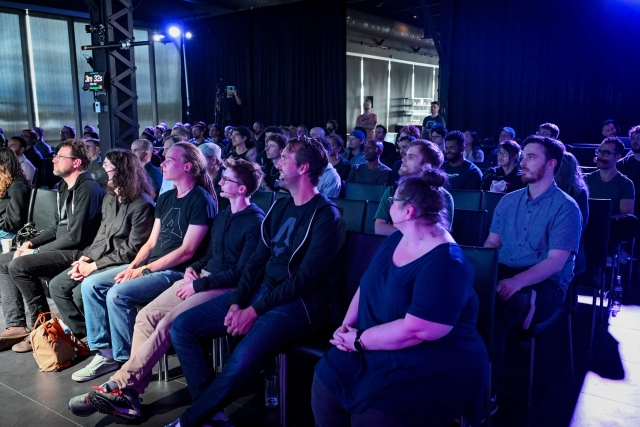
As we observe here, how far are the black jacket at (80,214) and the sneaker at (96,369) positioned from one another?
892 mm

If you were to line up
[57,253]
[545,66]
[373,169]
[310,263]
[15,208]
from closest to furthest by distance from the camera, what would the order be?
[310,263]
[57,253]
[15,208]
[373,169]
[545,66]

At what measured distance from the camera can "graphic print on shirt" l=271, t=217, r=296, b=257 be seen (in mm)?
2486

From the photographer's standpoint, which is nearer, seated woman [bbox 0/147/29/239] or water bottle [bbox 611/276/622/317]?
water bottle [bbox 611/276/622/317]

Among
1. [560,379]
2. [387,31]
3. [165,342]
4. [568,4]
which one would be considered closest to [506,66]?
[568,4]

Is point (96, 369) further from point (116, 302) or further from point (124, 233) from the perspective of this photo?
point (124, 233)

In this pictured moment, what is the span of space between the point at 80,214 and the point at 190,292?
1309 millimetres

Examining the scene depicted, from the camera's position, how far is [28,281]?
3.46 metres

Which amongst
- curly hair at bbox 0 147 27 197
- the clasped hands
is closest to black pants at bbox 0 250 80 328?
curly hair at bbox 0 147 27 197

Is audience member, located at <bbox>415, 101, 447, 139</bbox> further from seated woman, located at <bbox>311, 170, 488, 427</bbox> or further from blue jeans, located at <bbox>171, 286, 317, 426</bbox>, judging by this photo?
seated woman, located at <bbox>311, 170, 488, 427</bbox>

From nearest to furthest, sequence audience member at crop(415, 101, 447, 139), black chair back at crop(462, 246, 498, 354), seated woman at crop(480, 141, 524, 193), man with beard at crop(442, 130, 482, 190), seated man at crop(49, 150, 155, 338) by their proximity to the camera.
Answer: black chair back at crop(462, 246, 498, 354)
seated man at crop(49, 150, 155, 338)
seated woman at crop(480, 141, 524, 193)
man with beard at crop(442, 130, 482, 190)
audience member at crop(415, 101, 447, 139)

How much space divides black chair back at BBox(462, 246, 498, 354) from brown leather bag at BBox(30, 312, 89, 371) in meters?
2.41

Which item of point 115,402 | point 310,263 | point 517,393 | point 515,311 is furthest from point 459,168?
point 115,402

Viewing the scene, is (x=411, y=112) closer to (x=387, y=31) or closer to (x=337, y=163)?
(x=387, y=31)

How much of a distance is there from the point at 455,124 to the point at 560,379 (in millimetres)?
8342
